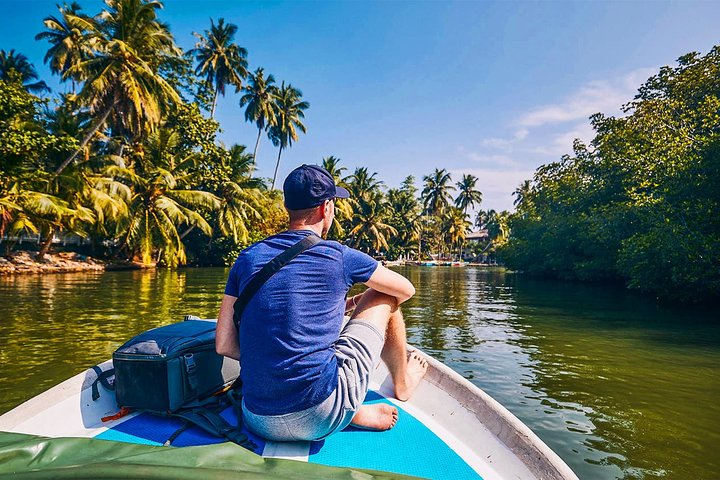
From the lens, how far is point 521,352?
21.6 ft

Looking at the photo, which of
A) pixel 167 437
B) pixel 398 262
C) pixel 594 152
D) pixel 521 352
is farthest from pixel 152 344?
pixel 398 262

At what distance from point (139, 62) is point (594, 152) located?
25.9 m

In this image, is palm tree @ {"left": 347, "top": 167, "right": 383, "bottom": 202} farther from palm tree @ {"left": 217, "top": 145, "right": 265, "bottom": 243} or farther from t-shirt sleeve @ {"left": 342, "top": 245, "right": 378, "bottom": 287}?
t-shirt sleeve @ {"left": 342, "top": 245, "right": 378, "bottom": 287}

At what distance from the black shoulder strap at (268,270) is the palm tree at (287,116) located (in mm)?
41565

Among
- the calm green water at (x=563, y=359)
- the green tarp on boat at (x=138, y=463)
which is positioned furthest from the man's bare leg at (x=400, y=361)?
the calm green water at (x=563, y=359)

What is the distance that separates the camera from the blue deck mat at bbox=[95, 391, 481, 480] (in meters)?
1.87

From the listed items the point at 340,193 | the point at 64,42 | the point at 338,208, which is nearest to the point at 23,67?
the point at 64,42

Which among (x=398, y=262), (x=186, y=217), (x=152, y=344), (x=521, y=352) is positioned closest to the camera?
(x=152, y=344)

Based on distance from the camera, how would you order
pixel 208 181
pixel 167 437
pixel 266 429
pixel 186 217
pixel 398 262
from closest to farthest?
pixel 266 429
pixel 167 437
pixel 186 217
pixel 208 181
pixel 398 262

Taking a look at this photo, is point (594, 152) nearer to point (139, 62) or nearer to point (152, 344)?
point (139, 62)

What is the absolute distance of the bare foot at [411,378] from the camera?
269cm

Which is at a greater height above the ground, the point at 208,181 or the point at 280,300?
the point at 208,181

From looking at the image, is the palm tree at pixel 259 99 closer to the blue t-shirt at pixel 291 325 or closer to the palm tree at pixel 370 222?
the palm tree at pixel 370 222

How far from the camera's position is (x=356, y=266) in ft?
6.42
